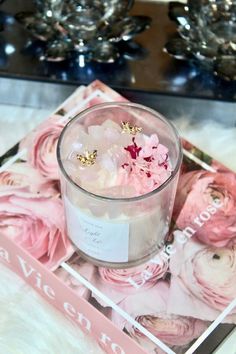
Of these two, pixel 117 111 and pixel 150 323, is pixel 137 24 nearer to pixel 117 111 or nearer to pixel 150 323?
pixel 117 111

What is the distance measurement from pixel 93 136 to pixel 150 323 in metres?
0.10

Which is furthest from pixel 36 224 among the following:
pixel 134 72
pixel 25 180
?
pixel 134 72

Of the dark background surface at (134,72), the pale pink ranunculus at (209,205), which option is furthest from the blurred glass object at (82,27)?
the pale pink ranunculus at (209,205)

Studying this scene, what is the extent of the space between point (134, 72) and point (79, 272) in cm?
15

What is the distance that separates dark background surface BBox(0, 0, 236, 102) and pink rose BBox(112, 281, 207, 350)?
14cm

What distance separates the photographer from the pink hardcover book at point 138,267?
36 centimetres

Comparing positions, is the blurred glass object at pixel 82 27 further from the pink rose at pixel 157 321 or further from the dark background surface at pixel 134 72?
the pink rose at pixel 157 321

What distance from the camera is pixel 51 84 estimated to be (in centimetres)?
47

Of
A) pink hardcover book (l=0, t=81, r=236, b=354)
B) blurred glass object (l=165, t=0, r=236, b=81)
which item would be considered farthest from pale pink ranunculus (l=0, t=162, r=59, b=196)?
blurred glass object (l=165, t=0, r=236, b=81)

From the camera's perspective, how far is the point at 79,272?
38 cm

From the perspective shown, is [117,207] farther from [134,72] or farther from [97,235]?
[134,72]

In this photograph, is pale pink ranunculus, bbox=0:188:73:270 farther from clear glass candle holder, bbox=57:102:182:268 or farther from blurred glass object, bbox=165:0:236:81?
blurred glass object, bbox=165:0:236:81

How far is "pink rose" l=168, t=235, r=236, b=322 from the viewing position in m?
0.37

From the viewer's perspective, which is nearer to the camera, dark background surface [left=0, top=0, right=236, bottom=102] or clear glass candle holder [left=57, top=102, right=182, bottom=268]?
clear glass candle holder [left=57, top=102, right=182, bottom=268]
